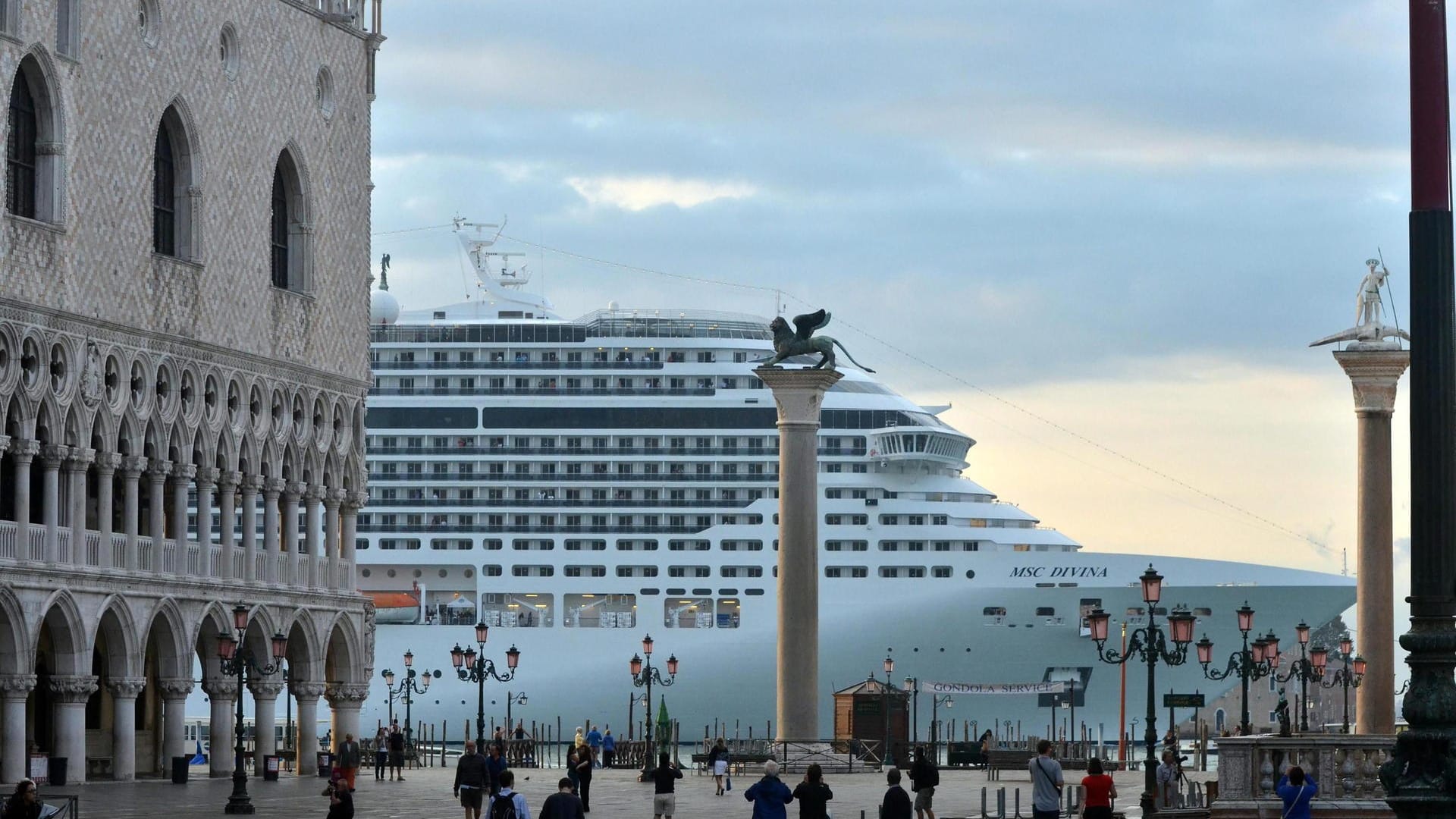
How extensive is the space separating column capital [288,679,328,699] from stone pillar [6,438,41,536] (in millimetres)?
10159

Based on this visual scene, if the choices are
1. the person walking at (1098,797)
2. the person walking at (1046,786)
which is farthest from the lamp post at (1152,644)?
the person walking at (1046,786)

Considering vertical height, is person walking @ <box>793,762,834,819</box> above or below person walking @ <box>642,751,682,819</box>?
above

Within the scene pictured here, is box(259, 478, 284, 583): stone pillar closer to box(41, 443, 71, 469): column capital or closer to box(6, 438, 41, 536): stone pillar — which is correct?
box(41, 443, 71, 469): column capital

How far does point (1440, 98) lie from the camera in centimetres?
1445

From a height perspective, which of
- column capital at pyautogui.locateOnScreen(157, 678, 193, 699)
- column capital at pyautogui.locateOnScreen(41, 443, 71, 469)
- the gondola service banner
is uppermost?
column capital at pyautogui.locateOnScreen(41, 443, 71, 469)

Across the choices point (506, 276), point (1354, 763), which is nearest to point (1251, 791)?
point (1354, 763)

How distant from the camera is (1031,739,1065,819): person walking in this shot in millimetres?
21969

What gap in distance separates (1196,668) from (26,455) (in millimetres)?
50201

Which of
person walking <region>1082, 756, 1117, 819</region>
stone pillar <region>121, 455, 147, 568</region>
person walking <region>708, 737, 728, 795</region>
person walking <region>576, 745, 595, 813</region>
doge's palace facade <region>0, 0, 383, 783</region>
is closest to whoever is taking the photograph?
person walking <region>1082, 756, 1117, 819</region>

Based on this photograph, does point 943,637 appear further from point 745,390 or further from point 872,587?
point 745,390

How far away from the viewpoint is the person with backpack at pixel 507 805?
66.5 ft

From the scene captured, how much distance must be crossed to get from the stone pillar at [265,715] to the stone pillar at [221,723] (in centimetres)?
86

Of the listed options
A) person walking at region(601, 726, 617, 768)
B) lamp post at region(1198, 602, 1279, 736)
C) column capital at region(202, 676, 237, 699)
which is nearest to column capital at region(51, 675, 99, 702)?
column capital at region(202, 676, 237, 699)

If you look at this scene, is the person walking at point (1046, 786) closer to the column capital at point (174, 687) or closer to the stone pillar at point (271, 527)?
the column capital at point (174, 687)
